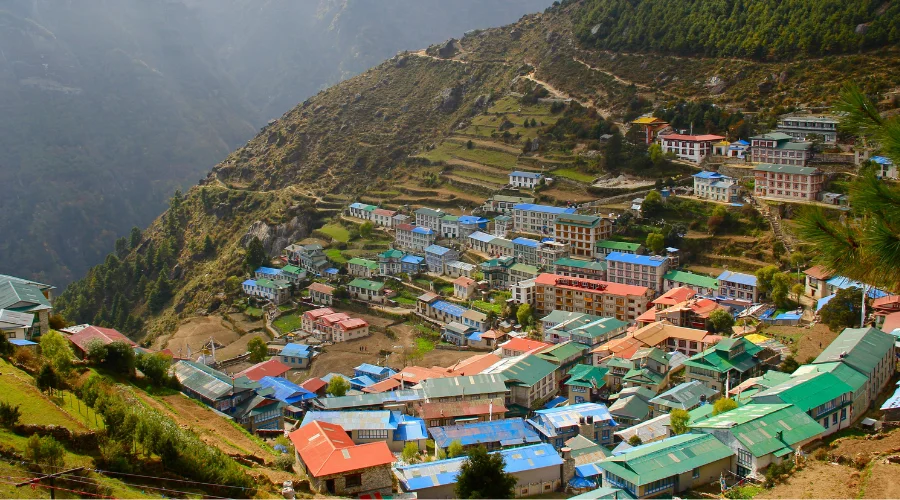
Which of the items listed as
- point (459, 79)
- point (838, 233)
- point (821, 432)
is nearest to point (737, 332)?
point (821, 432)

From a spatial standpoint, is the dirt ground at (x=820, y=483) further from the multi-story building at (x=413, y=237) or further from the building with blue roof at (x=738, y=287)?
the multi-story building at (x=413, y=237)

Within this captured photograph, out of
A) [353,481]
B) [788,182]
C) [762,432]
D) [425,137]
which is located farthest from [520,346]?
[425,137]

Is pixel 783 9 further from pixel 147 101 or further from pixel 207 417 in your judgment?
pixel 147 101

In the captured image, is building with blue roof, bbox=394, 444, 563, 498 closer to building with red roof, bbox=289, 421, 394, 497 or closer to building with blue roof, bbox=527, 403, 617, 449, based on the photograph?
building with red roof, bbox=289, 421, 394, 497

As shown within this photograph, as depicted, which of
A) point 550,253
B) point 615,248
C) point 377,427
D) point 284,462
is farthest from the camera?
point 550,253

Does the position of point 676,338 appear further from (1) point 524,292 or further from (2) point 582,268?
(2) point 582,268

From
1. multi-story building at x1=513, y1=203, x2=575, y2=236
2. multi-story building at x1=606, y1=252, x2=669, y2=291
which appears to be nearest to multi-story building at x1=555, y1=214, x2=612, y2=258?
multi-story building at x1=513, y1=203, x2=575, y2=236
